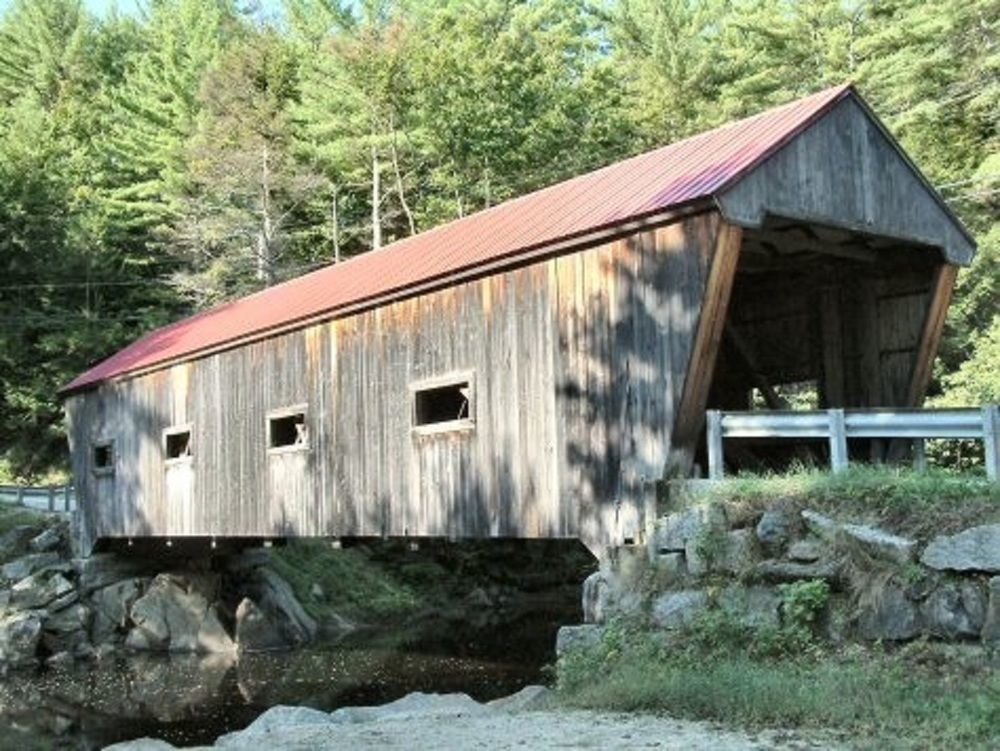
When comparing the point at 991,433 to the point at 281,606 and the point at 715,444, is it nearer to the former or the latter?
the point at 715,444

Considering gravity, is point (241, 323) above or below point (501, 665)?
above

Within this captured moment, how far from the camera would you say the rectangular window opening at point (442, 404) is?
11.9 m

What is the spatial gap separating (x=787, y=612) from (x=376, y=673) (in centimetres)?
1090

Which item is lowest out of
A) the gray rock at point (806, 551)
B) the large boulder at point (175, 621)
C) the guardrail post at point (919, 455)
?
the large boulder at point (175, 621)

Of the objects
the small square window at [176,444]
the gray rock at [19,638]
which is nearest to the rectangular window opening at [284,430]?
the small square window at [176,444]

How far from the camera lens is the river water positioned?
14.2 meters

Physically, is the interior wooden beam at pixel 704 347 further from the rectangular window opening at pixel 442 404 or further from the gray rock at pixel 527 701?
the rectangular window opening at pixel 442 404

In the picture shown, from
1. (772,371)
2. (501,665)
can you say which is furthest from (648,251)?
(501,665)

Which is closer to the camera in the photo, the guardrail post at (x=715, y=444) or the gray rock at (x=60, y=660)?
the guardrail post at (x=715, y=444)

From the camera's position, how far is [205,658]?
20.0m

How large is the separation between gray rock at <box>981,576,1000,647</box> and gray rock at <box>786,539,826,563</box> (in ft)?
4.14

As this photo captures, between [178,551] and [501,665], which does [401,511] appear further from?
[178,551]

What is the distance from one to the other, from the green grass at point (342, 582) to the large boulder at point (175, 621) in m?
2.26

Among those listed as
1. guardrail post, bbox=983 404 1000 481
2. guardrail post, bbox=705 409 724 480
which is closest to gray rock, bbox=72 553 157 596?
guardrail post, bbox=705 409 724 480
